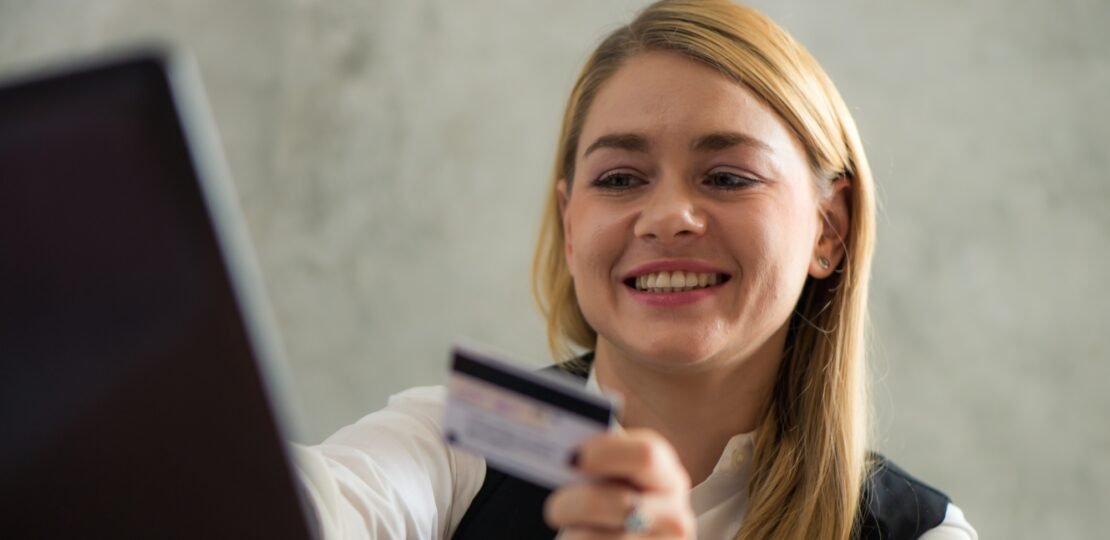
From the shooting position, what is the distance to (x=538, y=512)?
1154mm

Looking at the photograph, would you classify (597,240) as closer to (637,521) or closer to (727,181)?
(727,181)

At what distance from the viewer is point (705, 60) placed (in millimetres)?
1178

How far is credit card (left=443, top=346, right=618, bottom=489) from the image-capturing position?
48cm

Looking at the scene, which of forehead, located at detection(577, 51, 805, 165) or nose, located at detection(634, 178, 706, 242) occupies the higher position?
forehead, located at detection(577, 51, 805, 165)

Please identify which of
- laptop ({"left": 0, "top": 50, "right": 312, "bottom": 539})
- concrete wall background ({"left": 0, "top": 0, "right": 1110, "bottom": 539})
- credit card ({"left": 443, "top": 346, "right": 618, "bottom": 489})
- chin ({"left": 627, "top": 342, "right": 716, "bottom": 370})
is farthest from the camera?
concrete wall background ({"left": 0, "top": 0, "right": 1110, "bottom": 539})

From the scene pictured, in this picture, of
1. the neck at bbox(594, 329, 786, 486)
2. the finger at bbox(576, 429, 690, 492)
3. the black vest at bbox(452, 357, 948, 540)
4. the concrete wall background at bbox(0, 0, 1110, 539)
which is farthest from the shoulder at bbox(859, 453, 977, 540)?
the finger at bbox(576, 429, 690, 492)

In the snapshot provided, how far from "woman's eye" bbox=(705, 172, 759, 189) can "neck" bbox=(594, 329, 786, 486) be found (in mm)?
185

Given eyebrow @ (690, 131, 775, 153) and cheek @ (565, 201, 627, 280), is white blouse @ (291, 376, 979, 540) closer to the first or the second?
cheek @ (565, 201, 627, 280)

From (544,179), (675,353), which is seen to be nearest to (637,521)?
(675,353)

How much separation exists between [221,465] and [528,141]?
1.54 m

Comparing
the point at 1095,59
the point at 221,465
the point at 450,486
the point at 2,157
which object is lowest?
the point at 450,486

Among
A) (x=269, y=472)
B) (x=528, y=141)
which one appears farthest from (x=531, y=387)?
(x=528, y=141)

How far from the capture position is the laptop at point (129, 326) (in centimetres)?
33

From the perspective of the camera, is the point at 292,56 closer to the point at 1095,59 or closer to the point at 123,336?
the point at 1095,59
